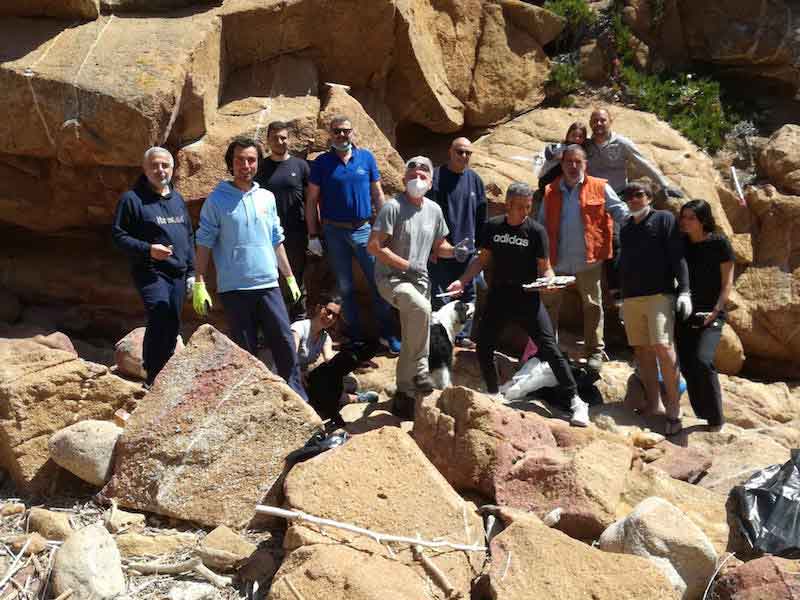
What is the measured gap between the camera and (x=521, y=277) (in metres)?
6.64

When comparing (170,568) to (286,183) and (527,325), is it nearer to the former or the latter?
(527,325)

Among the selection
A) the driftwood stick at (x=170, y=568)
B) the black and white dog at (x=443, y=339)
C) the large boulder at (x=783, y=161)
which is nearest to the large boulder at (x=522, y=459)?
the black and white dog at (x=443, y=339)

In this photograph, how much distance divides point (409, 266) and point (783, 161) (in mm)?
5266

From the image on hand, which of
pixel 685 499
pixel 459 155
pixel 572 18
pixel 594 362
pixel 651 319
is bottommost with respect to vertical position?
pixel 685 499

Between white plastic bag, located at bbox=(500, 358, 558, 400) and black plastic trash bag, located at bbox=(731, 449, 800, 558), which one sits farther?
white plastic bag, located at bbox=(500, 358, 558, 400)

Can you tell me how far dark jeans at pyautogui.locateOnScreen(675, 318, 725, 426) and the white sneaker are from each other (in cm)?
89

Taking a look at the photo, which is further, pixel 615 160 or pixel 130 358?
pixel 615 160

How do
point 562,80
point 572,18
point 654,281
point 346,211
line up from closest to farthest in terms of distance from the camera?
point 654,281, point 346,211, point 562,80, point 572,18

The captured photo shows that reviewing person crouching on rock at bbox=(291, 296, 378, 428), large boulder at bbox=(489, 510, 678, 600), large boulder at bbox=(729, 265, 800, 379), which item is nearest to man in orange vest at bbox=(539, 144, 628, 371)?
person crouching on rock at bbox=(291, 296, 378, 428)

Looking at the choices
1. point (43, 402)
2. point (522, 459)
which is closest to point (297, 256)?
point (43, 402)

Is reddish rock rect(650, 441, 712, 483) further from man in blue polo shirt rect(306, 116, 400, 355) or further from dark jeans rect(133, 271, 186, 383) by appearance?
dark jeans rect(133, 271, 186, 383)

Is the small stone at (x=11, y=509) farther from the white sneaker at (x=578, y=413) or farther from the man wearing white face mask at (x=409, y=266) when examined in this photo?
the white sneaker at (x=578, y=413)

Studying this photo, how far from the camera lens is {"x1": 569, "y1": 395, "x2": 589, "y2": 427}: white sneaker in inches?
259

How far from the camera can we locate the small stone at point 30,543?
4.72 m
